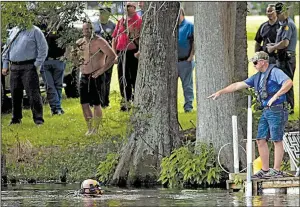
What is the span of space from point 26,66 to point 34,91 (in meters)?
0.55

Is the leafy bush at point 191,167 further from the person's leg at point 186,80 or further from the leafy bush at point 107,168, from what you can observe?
the person's leg at point 186,80

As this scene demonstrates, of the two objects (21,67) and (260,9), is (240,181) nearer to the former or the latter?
(21,67)

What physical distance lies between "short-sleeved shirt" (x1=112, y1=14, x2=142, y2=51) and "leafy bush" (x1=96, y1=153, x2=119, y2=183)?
1.88 metres

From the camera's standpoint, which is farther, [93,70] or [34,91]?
[34,91]

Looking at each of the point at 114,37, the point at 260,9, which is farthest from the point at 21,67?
the point at 260,9

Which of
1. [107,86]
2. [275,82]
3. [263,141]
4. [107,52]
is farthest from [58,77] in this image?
[275,82]

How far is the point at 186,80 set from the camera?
26.0 metres

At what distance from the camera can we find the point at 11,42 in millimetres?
23297

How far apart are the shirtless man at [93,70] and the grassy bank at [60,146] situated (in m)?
0.25

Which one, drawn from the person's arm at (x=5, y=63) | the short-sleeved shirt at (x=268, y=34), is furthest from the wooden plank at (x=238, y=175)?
the person's arm at (x=5, y=63)

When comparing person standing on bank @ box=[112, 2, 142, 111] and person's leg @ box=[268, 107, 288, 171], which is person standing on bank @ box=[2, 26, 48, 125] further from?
person's leg @ box=[268, 107, 288, 171]

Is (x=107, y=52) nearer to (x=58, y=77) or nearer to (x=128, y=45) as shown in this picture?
(x=128, y=45)

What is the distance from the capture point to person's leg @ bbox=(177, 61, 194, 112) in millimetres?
25859

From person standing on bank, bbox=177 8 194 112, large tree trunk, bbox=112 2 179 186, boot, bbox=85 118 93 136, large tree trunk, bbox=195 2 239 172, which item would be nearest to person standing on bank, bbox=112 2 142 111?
large tree trunk, bbox=112 2 179 186
